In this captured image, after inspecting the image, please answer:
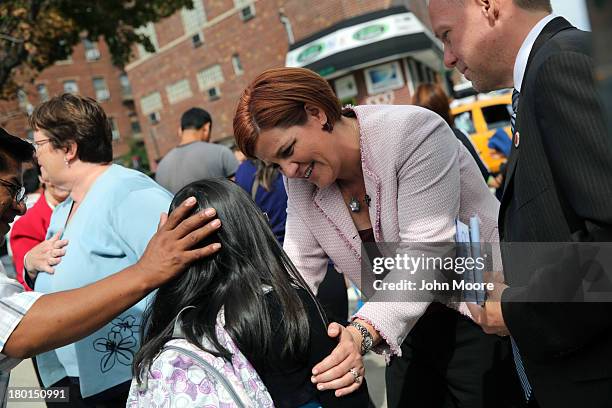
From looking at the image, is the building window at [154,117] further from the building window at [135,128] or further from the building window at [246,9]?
the building window at [135,128]

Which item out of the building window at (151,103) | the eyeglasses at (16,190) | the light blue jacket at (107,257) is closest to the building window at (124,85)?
the building window at (151,103)

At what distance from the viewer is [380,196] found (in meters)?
1.98

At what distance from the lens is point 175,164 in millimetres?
4680

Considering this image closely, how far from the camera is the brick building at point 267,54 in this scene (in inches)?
770

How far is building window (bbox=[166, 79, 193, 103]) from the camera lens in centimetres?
2769

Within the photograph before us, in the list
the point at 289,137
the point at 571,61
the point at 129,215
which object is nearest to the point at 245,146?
the point at 289,137

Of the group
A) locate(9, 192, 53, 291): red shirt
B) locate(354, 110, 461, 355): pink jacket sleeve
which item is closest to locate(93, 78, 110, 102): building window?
locate(9, 192, 53, 291): red shirt

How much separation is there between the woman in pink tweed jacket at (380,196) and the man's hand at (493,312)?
0.29m

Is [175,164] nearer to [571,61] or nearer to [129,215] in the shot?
[129,215]

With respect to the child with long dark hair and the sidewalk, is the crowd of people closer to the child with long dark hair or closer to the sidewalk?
the child with long dark hair

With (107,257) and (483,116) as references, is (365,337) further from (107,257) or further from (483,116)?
(483,116)

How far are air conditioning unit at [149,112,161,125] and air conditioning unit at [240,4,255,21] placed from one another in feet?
29.6

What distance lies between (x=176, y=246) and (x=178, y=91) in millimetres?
28137

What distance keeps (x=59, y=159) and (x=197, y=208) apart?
139 cm
